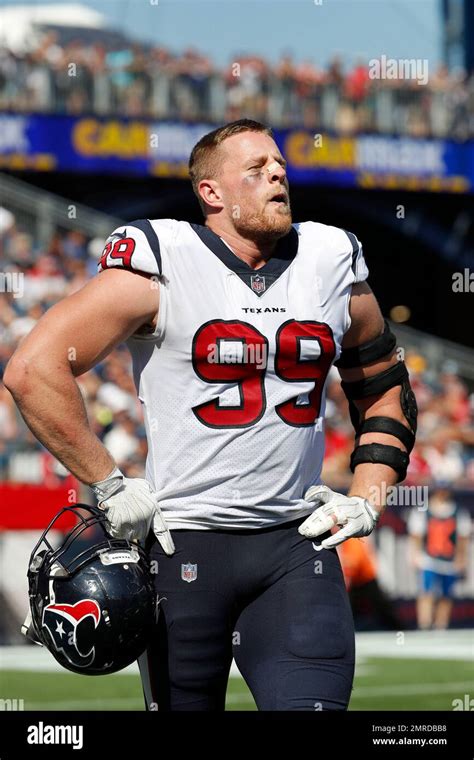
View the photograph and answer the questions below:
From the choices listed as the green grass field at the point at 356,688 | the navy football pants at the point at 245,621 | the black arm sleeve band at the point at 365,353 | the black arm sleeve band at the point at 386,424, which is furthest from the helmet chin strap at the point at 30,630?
the green grass field at the point at 356,688

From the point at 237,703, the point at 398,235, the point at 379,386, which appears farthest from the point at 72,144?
the point at 379,386

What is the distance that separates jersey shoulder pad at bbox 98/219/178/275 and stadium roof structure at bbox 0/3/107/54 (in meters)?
14.2

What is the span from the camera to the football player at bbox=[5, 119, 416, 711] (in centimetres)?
360

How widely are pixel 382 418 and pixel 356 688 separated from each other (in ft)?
15.9

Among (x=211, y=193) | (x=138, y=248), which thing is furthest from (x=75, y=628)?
(x=211, y=193)

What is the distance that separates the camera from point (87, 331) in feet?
11.7

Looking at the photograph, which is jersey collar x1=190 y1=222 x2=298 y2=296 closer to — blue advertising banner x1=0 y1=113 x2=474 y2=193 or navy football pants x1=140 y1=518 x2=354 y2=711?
navy football pants x1=140 y1=518 x2=354 y2=711

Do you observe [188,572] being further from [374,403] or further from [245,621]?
[374,403]

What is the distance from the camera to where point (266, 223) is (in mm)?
3760

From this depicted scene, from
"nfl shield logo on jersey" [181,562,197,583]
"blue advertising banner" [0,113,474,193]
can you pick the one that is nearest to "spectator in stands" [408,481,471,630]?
"blue advertising banner" [0,113,474,193]

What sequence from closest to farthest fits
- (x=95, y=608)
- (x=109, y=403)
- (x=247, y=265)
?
1. (x=95, y=608)
2. (x=247, y=265)
3. (x=109, y=403)

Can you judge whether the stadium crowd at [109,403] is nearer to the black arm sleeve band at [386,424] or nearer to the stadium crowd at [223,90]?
the stadium crowd at [223,90]
